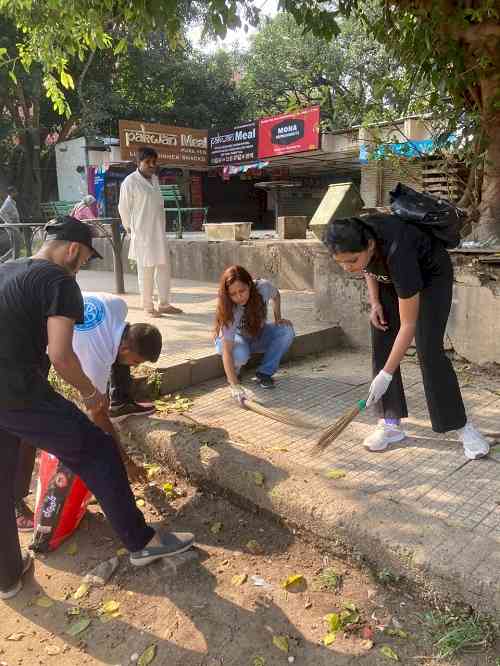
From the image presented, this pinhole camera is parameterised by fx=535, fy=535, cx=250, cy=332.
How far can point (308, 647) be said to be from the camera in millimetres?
1942

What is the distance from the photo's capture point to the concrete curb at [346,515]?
2.01m

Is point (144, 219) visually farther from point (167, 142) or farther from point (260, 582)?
point (167, 142)

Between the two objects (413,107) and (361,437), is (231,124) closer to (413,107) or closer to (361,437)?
(413,107)

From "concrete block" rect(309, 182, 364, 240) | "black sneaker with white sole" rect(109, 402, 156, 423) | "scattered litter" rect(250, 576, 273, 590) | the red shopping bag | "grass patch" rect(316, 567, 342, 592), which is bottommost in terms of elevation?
"scattered litter" rect(250, 576, 273, 590)

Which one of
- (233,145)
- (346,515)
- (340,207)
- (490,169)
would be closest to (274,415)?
(346,515)

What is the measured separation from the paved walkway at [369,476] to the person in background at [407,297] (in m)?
0.21

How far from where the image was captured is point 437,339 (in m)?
2.75

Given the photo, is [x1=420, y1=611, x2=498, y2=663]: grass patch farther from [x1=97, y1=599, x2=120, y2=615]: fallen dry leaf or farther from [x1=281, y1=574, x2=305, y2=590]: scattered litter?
[x1=97, y1=599, x2=120, y2=615]: fallen dry leaf

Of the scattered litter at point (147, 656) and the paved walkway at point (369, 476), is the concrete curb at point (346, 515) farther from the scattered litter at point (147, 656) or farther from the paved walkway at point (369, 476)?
the scattered litter at point (147, 656)

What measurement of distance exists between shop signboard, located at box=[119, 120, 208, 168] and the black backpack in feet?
45.3

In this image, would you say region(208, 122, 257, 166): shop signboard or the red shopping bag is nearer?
the red shopping bag

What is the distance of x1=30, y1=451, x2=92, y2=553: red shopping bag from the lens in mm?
2551

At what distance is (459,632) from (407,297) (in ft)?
4.56

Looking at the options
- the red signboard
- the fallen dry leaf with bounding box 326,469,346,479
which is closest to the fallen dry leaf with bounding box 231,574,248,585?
the fallen dry leaf with bounding box 326,469,346,479
